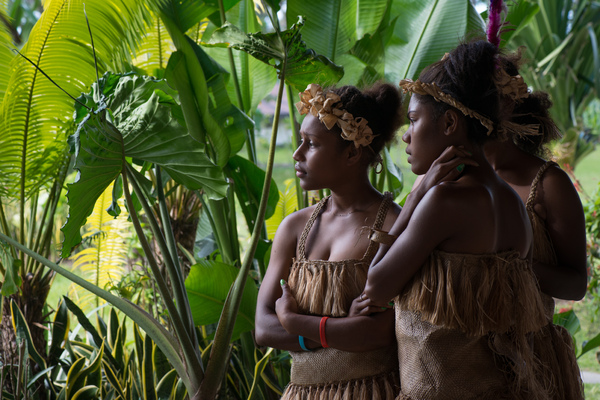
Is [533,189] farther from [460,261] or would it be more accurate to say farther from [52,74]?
[52,74]

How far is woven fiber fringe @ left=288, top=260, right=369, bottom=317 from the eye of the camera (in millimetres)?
1268

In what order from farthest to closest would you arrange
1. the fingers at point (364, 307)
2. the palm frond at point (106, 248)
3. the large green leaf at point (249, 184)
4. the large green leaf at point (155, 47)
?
the palm frond at point (106, 248)
the large green leaf at point (155, 47)
the large green leaf at point (249, 184)
the fingers at point (364, 307)

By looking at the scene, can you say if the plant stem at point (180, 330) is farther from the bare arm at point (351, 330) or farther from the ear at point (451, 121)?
the ear at point (451, 121)

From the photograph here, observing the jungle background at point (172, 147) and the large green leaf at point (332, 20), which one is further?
the large green leaf at point (332, 20)

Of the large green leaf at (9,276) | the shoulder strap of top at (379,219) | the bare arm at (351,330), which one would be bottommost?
the bare arm at (351,330)

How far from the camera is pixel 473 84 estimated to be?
1.09 meters

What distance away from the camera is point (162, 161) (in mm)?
1605

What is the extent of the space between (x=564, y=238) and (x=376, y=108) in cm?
56

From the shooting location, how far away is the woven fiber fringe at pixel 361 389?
124 centimetres

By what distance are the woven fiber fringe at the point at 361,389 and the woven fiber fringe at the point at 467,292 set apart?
0.26m

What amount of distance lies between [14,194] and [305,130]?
1.65 metres

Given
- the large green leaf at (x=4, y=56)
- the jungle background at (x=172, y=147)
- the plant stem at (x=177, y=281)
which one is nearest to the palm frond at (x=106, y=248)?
the jungle background at (x=172, y=147)

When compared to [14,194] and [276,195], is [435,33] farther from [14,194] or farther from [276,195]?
[14,194]

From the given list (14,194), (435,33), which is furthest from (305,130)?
(14,194)
